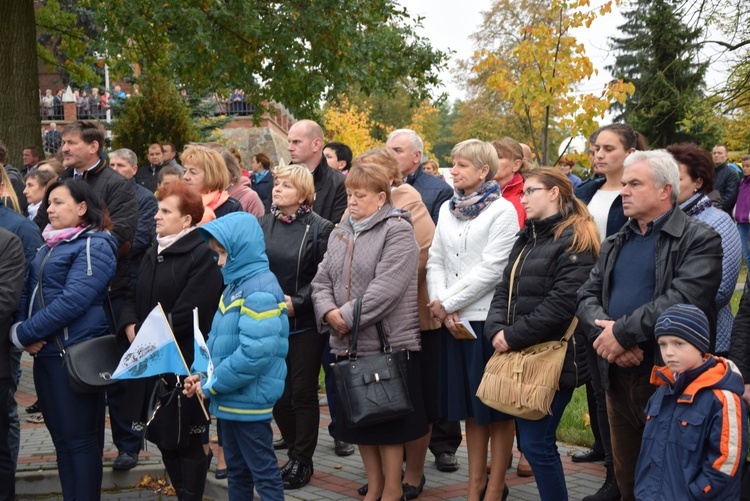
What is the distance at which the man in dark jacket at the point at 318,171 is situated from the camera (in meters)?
7.29

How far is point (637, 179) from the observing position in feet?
16.0

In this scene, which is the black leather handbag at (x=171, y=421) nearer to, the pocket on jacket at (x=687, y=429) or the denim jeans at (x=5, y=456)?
the denim jeans at (x=5, y=456)

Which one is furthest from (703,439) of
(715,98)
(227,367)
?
(715,98)

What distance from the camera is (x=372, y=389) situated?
5641 millimetres

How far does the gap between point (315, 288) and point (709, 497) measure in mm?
2875

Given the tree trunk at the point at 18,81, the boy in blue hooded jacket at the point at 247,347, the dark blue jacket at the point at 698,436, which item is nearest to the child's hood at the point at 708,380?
the dark blue jacket at the point at 698,436

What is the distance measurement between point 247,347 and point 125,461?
2463mm

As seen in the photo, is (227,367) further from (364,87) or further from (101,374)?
(364,87)

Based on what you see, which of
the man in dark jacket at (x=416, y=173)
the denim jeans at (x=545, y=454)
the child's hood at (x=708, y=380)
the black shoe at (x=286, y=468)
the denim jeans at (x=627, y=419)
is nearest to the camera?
the child's hood at (x=708, y=380)

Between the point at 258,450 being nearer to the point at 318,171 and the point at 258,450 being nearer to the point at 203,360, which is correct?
the point at 203,360

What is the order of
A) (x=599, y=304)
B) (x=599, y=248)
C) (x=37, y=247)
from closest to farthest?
(x=599, y=304) < (x=599, y=248) < (x=37, y=247)

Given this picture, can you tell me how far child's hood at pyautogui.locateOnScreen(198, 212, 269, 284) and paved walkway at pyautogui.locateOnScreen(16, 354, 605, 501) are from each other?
182 centimetres

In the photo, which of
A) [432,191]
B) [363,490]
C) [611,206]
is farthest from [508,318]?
[432,191]

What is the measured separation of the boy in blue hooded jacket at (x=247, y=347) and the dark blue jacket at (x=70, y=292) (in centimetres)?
96
